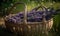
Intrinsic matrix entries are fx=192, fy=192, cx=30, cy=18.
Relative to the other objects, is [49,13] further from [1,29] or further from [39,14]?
[1,29]

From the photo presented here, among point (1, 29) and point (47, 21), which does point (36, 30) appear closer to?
point (47, 21)

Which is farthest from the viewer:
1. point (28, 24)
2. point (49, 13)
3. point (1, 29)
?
point (1, 29)

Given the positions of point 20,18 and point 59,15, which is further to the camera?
point 59,15

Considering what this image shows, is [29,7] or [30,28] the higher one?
[29,7]

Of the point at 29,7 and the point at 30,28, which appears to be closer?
the point at 30,28

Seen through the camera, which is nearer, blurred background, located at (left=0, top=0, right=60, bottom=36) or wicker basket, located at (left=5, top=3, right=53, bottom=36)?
wicker basket, located at (left=5, top=3, right=53, bottom=36)

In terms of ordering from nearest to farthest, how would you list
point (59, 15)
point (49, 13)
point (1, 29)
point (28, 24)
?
point (28, 24)
point (49, 13)
point (1, 29)
point (59, 15)

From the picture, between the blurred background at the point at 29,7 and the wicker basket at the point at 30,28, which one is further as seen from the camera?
the blurred background at the point at 29,7

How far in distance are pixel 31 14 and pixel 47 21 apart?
0.75 feet

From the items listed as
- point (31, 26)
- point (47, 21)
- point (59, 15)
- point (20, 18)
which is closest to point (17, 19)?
point (20, 18)

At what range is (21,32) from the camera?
1719mm

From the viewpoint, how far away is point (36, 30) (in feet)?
5.58

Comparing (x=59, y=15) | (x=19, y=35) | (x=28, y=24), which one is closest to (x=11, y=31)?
(x=19, y=35)

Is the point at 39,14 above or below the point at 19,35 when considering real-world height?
above
